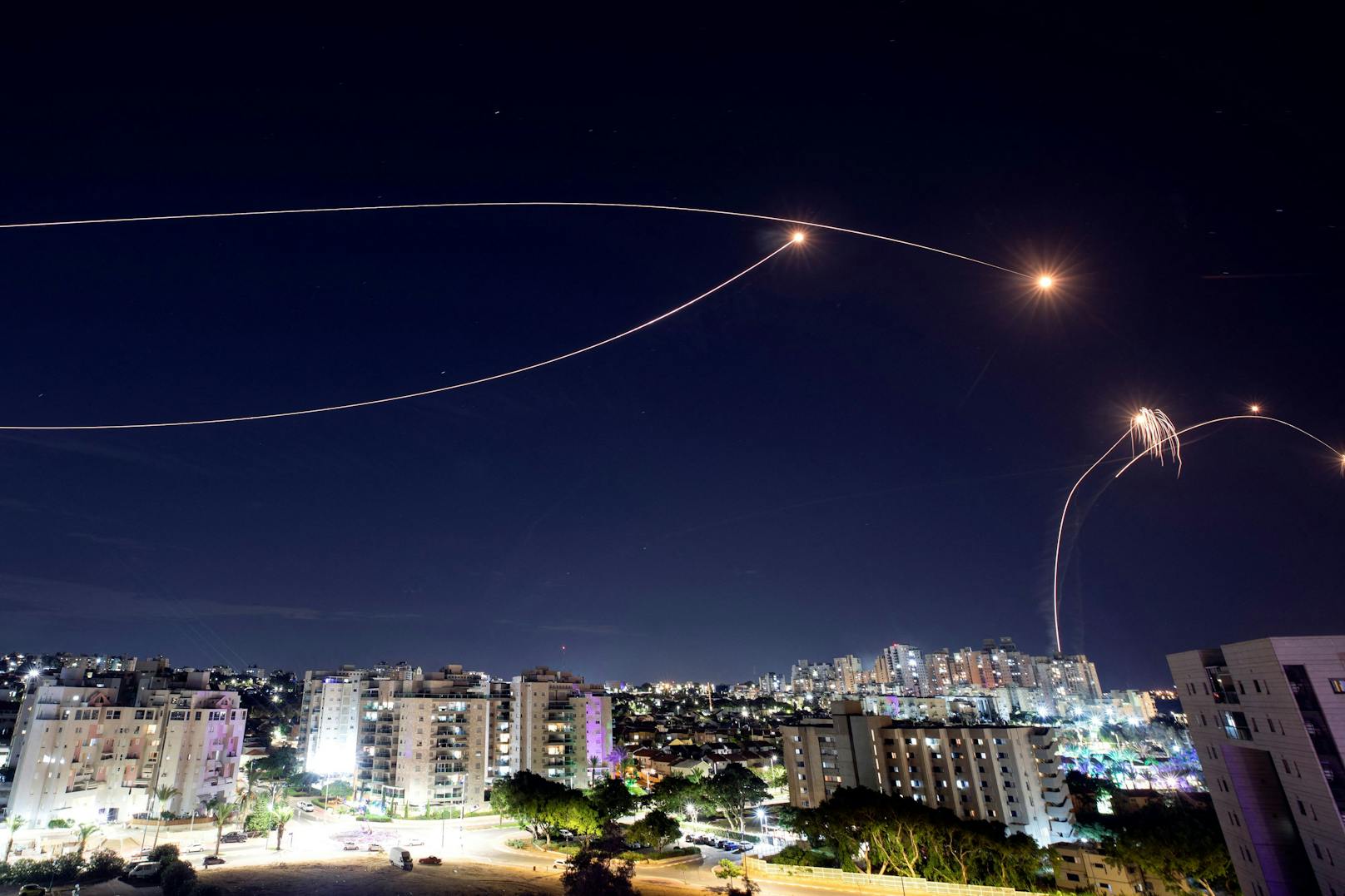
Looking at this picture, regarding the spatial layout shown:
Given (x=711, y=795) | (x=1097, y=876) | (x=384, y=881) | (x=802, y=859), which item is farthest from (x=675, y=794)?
(x=1097, y=876)

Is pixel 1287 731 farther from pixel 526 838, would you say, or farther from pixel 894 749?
pixel 526 838

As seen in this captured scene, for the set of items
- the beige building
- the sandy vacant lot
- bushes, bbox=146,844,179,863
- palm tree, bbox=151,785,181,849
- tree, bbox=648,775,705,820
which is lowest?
the beige building

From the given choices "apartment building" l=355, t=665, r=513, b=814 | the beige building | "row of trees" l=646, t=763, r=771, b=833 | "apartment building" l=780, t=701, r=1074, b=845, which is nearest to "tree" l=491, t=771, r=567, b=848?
"row of trees" l=646, t=763, r=771, b=833

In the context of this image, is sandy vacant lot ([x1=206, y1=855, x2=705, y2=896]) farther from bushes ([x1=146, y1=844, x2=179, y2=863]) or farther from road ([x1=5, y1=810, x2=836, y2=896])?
bushes ([x1=146, y1=844, x2=179, y2=863])

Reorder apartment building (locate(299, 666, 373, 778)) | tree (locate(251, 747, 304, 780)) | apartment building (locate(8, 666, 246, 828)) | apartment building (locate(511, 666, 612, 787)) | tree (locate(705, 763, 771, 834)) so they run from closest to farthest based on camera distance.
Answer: apartment building (locate(8, 666, 246, 828)) → tree (locate(705, 763, 771, 834)) → tree (locate(251, 747, 304, 780)) → apartment building (locate(511, 666, 612, 787)) → apartment building (locate(299, 666, 373, 778))

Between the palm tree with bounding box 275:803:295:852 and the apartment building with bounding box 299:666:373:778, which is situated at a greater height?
the apartment building with bounding box 299:666:373:778

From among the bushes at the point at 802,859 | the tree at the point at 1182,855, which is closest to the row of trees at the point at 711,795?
the bushes at the point at 802,859

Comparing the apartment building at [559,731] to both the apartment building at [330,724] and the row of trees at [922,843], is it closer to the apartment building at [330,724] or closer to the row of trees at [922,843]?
the apartment building at [330,724]
